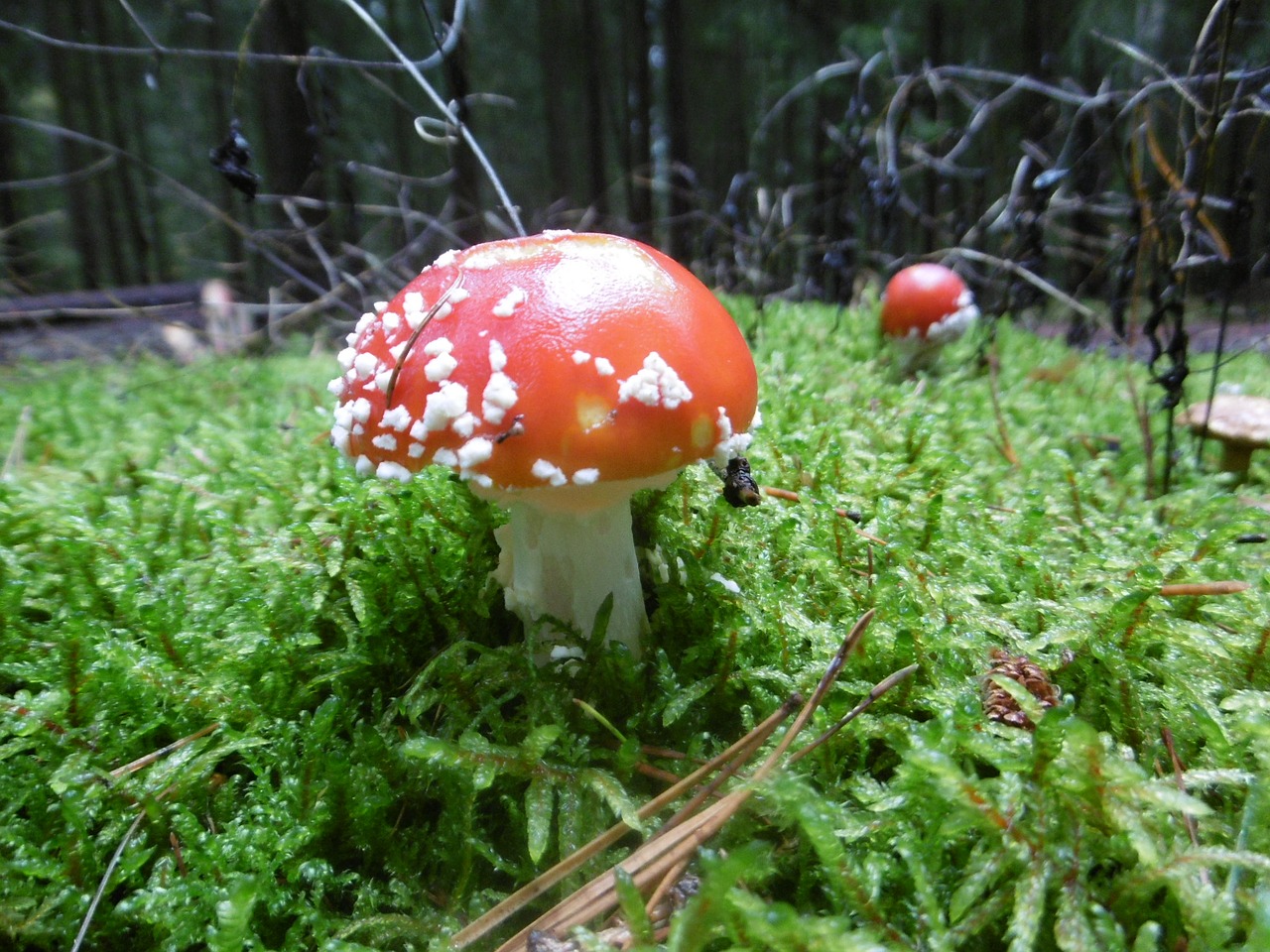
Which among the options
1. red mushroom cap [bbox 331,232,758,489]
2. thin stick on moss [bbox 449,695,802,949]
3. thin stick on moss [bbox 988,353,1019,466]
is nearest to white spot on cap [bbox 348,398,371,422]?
red mushroom cap [bbox 331,232,758,489]

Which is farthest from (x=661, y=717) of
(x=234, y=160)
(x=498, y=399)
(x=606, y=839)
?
(x=234, y=160)

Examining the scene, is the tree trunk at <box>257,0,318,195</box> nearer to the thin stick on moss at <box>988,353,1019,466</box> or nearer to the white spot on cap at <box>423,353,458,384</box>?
the thin stick on moss at <box>988,353,1019,466</box>

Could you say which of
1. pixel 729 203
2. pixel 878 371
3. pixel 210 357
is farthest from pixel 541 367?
pixel 210 357

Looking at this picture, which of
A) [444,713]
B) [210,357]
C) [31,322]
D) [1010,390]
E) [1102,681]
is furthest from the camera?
[31,322]

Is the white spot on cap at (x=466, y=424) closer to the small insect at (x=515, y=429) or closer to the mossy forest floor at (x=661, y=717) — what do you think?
the small insect at (x=515, y=429)

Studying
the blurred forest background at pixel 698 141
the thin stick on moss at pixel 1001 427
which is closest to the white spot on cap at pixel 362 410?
the blurred forest background at pixel 698 141

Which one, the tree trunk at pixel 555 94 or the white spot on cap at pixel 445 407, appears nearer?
the white spot on cap at pixel 445 407

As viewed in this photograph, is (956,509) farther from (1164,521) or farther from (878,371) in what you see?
(878,371)

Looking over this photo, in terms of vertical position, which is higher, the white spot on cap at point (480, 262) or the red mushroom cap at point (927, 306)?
the white spot on cap at point (480, 262)
